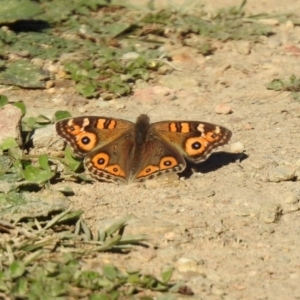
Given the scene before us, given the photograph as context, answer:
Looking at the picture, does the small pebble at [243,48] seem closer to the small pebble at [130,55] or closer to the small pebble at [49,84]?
the small pebble at [130,55]

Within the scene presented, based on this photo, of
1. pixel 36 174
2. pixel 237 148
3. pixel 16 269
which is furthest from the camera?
pixel 237 148

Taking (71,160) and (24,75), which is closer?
(71,160)

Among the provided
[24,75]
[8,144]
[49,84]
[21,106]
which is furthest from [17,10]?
[8,144]

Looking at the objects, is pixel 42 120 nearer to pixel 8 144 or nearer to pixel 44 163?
pixel 8 144

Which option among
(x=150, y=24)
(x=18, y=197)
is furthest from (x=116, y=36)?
(x=18, y=197)

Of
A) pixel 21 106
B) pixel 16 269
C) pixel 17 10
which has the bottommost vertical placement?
pixel 16 269

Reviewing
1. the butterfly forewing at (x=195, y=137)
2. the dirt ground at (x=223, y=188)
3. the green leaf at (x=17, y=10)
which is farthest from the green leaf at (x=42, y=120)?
the green leaf at (x=17, y=10)

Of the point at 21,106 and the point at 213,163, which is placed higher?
the point at 21,106

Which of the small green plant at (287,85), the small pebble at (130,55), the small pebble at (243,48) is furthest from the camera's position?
the small pebble at (243,48)
